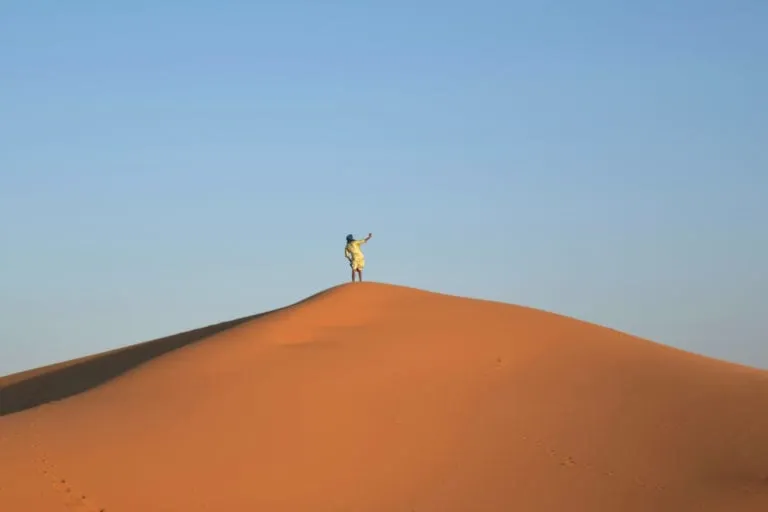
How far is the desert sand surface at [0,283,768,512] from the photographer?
13578 millimetres

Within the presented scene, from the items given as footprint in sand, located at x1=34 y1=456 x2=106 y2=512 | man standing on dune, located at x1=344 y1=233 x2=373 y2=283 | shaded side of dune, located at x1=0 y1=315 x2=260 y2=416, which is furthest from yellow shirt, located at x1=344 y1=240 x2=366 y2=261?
footprint in sand, located at x1=34 y1=456 x2=106 y2=512

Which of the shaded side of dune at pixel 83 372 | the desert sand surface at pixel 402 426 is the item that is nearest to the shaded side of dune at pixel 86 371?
the shaded side of dune at pixel 83 372

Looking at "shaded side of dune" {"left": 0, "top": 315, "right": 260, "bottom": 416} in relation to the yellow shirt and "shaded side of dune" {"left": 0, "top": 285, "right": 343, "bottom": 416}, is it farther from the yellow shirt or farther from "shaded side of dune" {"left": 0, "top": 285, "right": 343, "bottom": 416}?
the yellow shirt

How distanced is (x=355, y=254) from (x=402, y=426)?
7.76 metres

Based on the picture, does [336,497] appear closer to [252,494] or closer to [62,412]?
[252,494]

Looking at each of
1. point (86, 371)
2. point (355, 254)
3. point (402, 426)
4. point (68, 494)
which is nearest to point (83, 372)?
point (86, 371)

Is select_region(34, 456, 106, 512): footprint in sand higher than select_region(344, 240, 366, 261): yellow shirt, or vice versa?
select_region(344, 240, 366, 261): yellow shirt

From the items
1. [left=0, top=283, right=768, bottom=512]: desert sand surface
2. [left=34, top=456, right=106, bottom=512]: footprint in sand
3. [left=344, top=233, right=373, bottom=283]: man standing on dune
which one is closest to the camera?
[left=34, top=456, right=106, bottom=512]: footprint in sand

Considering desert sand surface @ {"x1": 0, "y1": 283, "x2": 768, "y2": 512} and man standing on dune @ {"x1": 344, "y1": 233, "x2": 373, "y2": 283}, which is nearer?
desert sand surface @ {"x1": 0, "y1": 283, "x2": 768, "y2": 512}

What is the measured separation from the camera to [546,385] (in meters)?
17.4

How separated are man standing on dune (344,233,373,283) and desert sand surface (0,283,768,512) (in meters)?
2.08

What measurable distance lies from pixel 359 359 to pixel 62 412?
5.26 metres

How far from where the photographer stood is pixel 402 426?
15.9 meters

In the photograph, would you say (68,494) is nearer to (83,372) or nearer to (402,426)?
(402,426)
